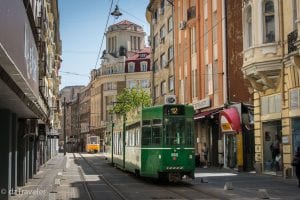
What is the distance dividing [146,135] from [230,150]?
13.0m

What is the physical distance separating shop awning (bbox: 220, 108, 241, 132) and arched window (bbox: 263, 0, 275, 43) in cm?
767

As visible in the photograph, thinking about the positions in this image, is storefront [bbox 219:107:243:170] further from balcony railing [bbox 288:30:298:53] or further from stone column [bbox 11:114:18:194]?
stone column [bbox 11:114:18:194]

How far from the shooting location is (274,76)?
27250 millimetres

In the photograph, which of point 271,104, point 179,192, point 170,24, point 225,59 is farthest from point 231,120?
point 170,24

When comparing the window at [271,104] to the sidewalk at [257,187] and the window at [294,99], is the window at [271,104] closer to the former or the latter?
the window at [294,99]

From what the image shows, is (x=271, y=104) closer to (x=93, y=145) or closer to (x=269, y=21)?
(x=269, y=21)

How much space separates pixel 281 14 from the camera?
2669cm

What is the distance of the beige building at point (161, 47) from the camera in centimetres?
5445

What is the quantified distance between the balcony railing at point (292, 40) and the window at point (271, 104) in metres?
3.29

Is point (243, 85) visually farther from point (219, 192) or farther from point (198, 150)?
point (219, 192)

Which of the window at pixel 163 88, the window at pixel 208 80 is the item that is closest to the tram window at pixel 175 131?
the window at pixel 208 80

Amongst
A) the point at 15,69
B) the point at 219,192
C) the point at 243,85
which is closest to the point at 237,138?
the point at 243,85

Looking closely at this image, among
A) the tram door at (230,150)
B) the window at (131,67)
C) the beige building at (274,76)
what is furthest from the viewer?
the window at (131,67)

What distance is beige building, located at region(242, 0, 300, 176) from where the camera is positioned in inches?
1008
